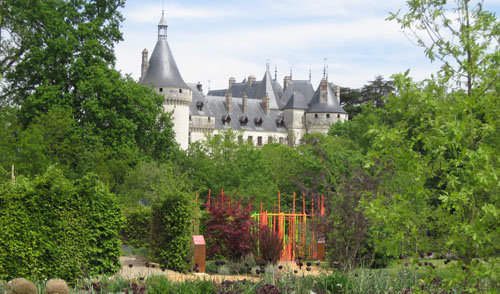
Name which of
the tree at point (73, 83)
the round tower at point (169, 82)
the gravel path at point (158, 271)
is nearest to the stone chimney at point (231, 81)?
the round tower at point (169, 82)

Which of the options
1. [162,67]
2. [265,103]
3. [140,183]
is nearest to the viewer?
[140,183]

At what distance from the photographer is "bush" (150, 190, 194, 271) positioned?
1250cm

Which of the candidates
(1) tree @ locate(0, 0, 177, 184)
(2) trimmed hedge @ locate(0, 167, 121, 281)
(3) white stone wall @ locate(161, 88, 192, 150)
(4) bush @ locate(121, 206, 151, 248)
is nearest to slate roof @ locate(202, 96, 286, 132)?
(3) white stone wall @ locate(161, 88, 192, 150)

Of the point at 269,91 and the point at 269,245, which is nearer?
the point at 269,245

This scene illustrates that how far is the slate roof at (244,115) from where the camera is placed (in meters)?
72.1

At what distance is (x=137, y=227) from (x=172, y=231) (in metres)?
5.14

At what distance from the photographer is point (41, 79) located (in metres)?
27.4

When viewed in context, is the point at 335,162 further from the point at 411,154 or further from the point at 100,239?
the point at 411,154

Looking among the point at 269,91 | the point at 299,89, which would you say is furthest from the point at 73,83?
the point at 299,89

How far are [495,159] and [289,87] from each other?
77614 mm

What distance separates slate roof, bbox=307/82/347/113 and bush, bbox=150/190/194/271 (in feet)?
201

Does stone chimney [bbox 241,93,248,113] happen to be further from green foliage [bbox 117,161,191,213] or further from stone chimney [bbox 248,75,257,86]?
green foliage [bbox 117,161,191,213]

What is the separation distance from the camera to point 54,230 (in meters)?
10.7

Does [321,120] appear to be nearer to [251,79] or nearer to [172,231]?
[251,79]
